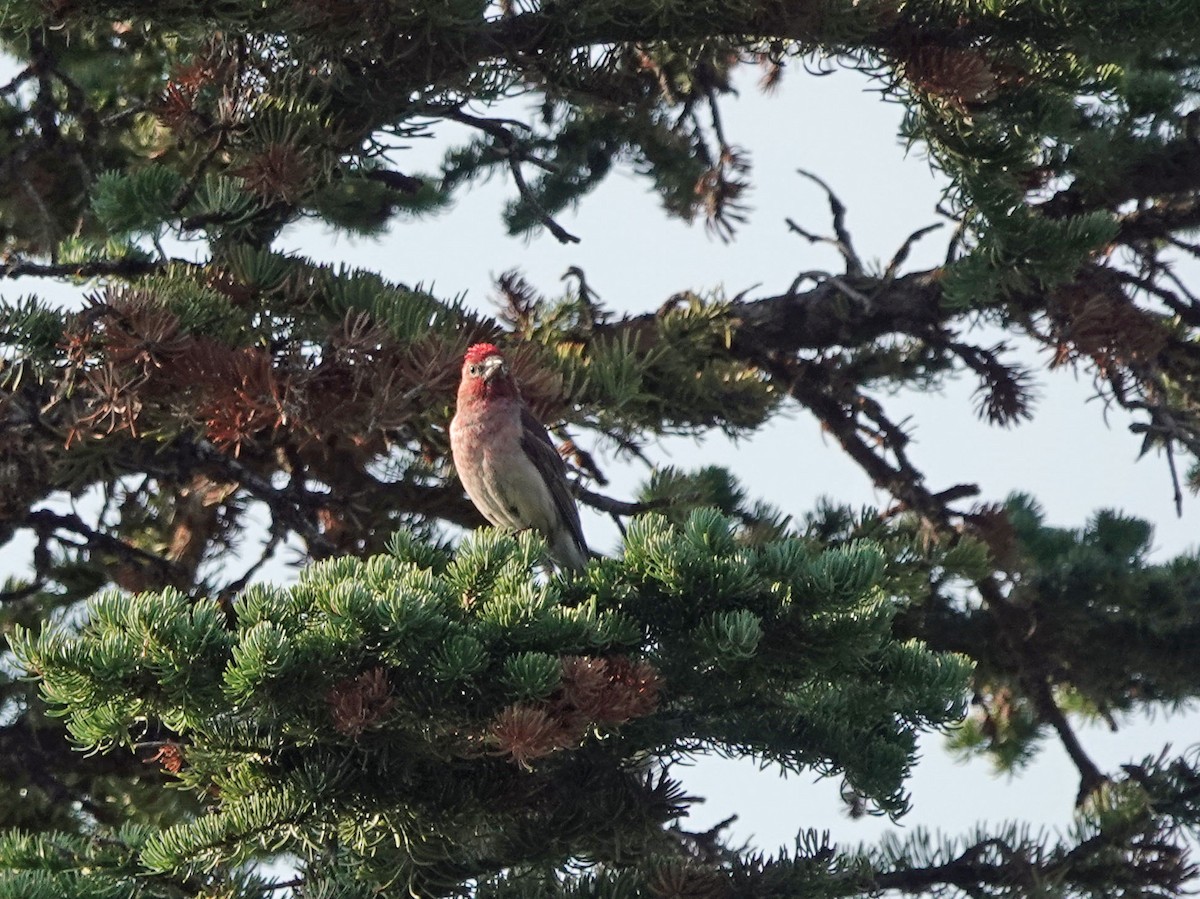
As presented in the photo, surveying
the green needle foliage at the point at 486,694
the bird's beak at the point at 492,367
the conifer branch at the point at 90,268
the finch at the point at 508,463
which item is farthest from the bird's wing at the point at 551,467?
the green needle foliage at the point at 486,694

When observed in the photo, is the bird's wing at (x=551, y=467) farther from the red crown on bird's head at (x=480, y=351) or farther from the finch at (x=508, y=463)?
the red crown on bird's head at (x=480, y=351)

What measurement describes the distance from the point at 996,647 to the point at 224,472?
128 inches

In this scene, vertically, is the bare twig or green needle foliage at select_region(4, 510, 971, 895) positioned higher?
the bare twig

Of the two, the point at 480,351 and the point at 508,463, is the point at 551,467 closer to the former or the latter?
the point at 508,463

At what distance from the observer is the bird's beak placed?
5.43 metres

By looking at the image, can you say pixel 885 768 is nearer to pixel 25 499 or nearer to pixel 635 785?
pixel 635 785

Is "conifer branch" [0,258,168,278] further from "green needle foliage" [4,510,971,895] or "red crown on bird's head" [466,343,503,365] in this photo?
"green needle foliage" [4,510,971,895]

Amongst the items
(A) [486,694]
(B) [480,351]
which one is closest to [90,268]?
(B) [480,351]

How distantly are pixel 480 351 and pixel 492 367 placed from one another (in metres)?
0.09

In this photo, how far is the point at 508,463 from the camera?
19.4 ft

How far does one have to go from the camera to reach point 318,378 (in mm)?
4438

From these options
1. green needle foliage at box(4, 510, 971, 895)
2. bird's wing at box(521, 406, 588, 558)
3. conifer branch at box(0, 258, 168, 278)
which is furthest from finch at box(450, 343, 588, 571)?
green needle foliage at box(4, 510, 971, 895)

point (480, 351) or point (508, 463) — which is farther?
point (508, 463)

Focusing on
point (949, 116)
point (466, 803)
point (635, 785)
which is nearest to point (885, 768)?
point (635, 785)
